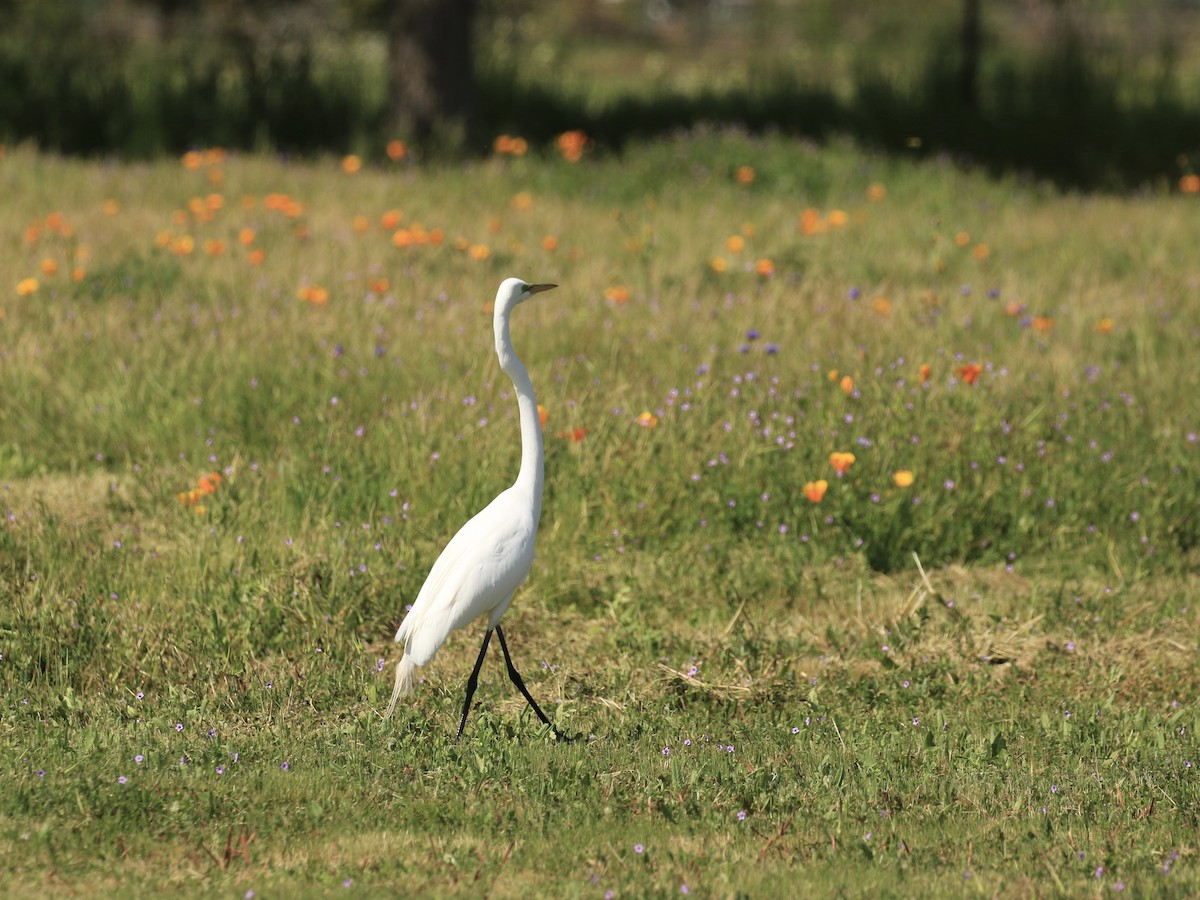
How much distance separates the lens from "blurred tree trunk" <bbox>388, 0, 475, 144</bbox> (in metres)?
12.3

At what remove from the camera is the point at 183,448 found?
626 cm

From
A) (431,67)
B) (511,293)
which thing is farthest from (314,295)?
(431,67)

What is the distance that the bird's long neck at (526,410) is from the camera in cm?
405

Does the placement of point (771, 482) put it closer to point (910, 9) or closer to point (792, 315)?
point (792, 315)

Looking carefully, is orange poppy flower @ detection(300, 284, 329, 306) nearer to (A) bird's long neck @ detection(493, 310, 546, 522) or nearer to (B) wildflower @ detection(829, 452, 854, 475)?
(B) wildflower @ detection(829, 452, 854, 475)

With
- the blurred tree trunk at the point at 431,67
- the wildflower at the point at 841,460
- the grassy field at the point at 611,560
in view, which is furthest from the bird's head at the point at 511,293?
the blurred tree trunk at the point at 431,67

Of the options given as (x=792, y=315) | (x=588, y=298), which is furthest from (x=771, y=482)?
(x=588, y=298)

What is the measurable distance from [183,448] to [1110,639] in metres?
3.86

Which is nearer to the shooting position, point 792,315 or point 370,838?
point 370,838

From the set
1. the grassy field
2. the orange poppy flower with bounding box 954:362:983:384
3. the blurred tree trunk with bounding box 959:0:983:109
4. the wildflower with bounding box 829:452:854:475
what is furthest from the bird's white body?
the blurred tree trunk with bounding box 959:0:983:109

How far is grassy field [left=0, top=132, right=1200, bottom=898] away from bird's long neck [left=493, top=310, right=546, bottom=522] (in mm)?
806

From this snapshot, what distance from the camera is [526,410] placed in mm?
4059

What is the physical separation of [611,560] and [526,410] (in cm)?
182

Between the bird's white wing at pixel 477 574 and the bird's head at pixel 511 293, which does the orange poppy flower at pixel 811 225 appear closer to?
the bird's head at pixel 511 293
